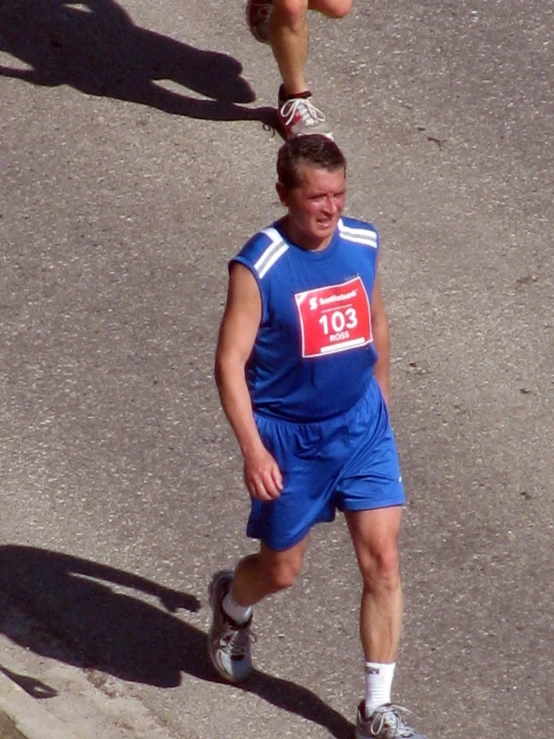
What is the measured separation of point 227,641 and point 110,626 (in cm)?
53

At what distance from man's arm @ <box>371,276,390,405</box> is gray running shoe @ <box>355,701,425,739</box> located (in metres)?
1.00

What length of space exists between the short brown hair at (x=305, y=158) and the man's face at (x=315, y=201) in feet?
0.05

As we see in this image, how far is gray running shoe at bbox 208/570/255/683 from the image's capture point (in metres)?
5.10

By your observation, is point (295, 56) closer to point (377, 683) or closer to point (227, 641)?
point (227, 641)

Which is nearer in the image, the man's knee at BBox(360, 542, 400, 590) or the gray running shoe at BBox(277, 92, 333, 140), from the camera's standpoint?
the man's knee at BBox(360, 542, 400, 590)

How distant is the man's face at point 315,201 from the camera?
14.2 ft

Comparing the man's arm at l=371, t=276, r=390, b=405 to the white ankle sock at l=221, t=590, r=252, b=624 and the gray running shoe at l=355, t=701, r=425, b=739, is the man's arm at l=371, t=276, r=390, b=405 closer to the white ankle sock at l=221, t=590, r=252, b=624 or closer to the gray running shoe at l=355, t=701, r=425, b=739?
the white ankle sock at l=221, t=590, r=252, b=624

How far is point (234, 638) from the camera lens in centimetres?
509

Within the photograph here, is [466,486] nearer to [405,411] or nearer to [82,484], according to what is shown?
[405,411]

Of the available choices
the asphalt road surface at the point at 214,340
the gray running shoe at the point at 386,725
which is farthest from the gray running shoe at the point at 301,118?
the gray running shoe at the point at 386,725

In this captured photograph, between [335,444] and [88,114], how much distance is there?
4.05 meters

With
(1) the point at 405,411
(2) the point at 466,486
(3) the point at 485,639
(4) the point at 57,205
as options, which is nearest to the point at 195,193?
(4) the point at 57,205

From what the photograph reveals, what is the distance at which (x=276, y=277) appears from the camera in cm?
439

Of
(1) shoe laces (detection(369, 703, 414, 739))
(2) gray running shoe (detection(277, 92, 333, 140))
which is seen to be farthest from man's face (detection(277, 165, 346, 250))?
(2) gray running shoe (detection(277, 92, 333, 140))
